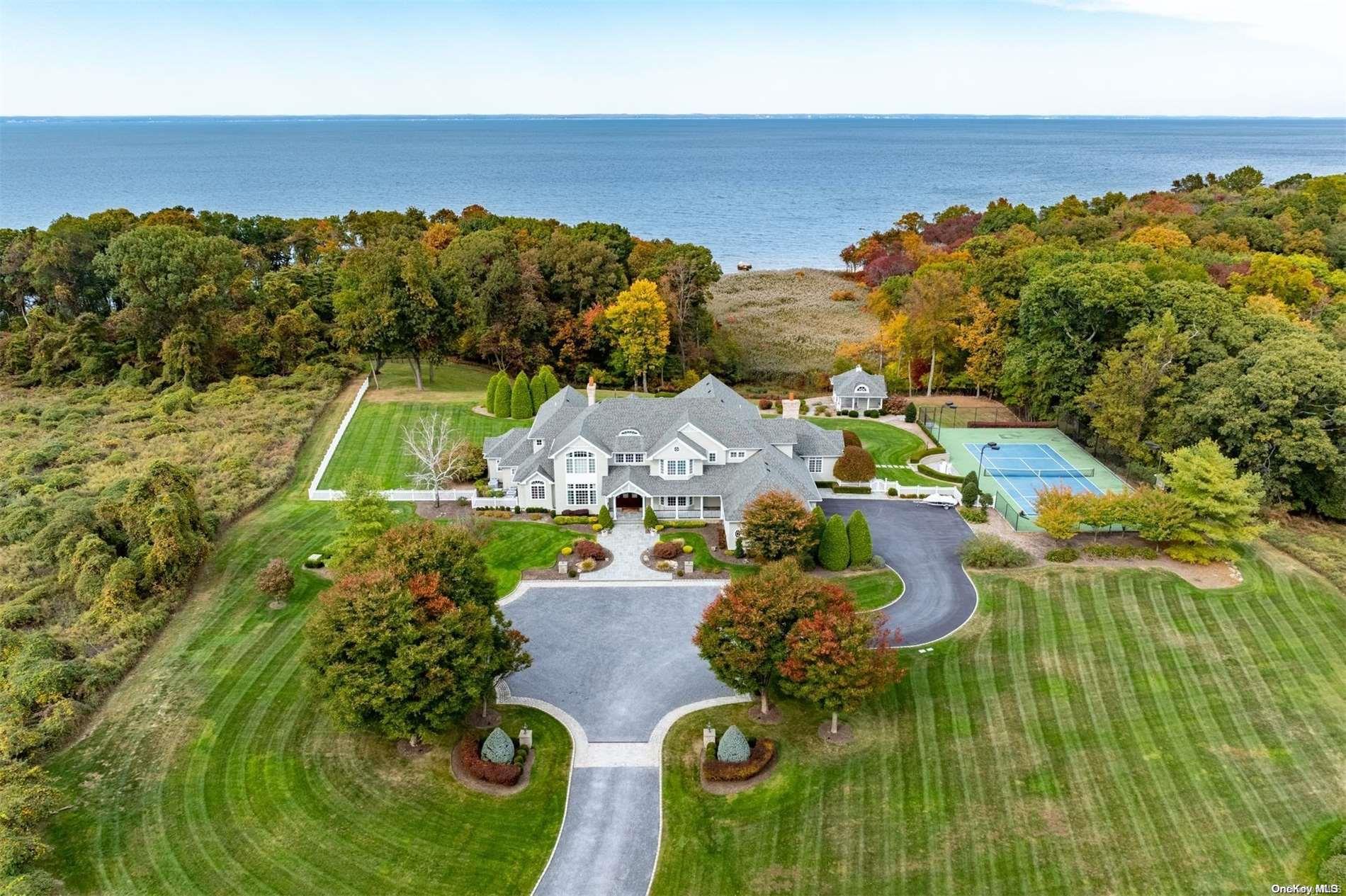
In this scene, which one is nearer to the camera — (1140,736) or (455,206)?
(1140,736)

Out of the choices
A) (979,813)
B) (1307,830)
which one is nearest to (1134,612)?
(1307,830)

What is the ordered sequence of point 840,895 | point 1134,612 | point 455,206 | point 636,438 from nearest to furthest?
point 840,895 < point 1134,612 < point 636,438 < point 455,206

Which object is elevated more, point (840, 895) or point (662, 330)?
point (662, 330)

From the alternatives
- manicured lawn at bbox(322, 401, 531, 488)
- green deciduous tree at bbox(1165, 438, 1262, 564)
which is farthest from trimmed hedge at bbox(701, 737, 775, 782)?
manicured lawn at bbox(322, 401, 531, 488)

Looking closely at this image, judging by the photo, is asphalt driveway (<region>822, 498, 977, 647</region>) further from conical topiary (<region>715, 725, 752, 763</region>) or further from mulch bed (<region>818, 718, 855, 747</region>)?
conical topiary (<region>715, 725, 752, 763</region>)

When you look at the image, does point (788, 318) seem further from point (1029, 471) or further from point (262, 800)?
point (262, 800)

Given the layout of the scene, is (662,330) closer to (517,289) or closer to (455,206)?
(517,289)

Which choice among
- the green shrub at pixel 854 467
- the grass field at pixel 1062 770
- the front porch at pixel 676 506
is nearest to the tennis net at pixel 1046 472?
the green shrub at pixel 854 467
